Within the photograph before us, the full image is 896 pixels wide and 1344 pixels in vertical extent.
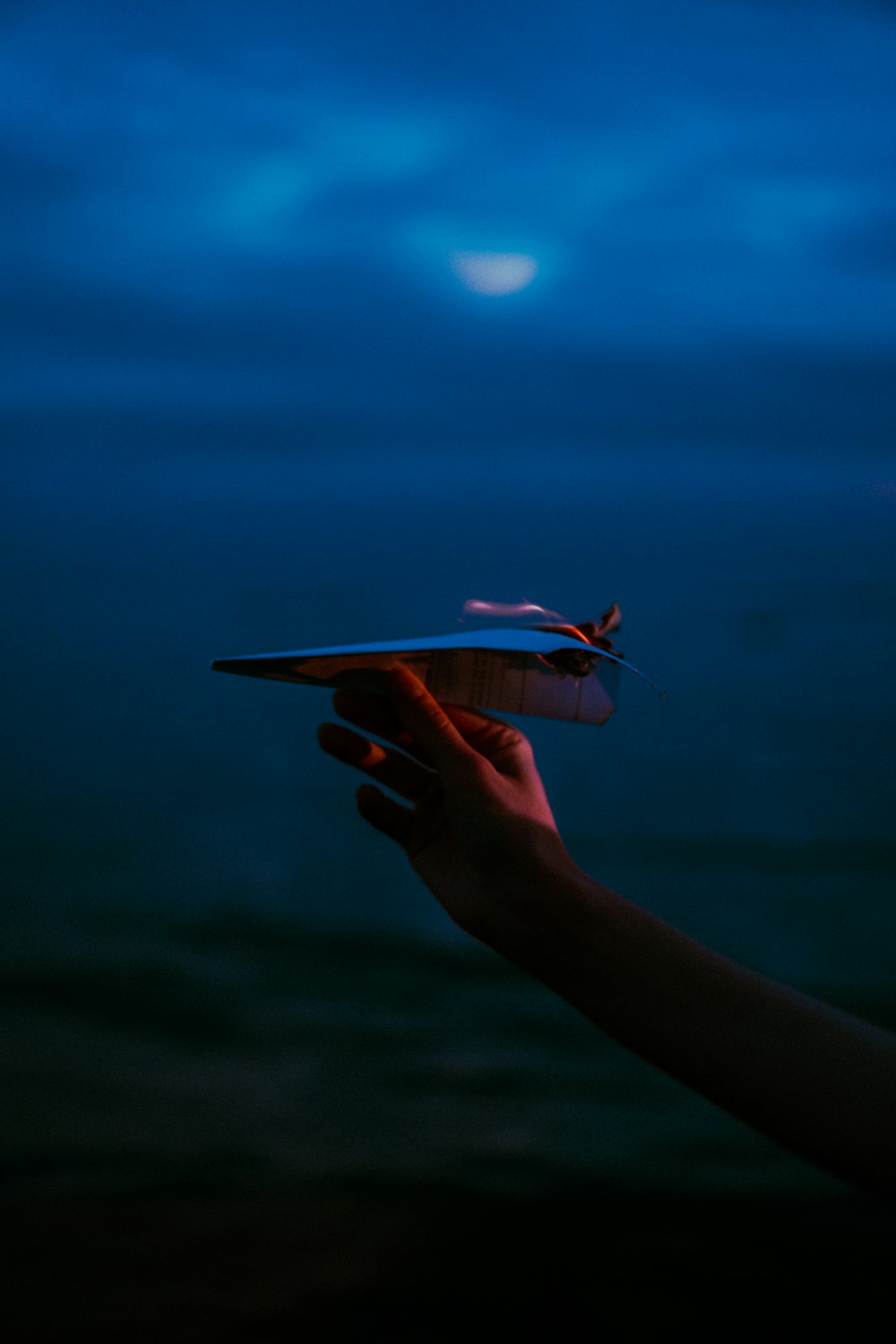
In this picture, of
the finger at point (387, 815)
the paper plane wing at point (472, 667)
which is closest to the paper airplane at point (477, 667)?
the paper plane wing at point (472, 667)

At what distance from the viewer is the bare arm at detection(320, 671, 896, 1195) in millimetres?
763

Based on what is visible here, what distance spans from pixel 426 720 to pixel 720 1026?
42 cm

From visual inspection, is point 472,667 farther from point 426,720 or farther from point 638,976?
point 638,976

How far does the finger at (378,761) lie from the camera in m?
1.19

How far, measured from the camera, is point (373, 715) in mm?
1190

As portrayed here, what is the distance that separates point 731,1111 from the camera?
810 millimetres

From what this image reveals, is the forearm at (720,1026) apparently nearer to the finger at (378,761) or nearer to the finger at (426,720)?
the finger at (426,720)

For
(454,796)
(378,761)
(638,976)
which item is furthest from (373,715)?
(638,976)

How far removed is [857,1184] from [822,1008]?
127 millimetres

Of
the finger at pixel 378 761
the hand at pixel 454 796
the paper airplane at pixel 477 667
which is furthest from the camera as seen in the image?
the finger at pixel 378 761

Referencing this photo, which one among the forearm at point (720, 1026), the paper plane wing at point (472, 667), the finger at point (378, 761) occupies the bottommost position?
the forearm at point (720, 1026)

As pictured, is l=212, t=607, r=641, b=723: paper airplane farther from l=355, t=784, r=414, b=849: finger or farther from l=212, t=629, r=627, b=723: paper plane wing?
l=355, t=784, r=414, b=849: finger

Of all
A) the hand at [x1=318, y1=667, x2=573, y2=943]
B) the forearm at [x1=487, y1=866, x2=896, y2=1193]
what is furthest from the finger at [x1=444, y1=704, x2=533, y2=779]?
the forearm at [x1=487, y1=866, x2=896, y2=1193]

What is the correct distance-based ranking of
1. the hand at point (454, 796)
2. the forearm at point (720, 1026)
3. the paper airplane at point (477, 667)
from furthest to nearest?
the paper airplane at point (477, 667) < the hand at point (454, 796) < the forearm at point (720, 1026)
